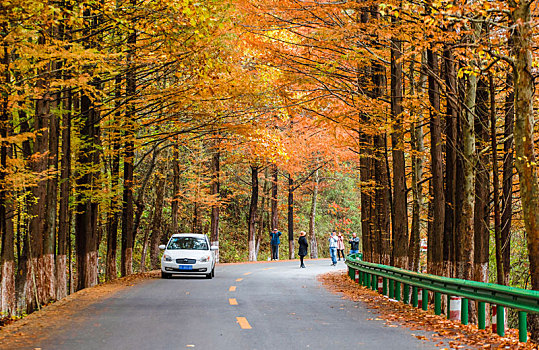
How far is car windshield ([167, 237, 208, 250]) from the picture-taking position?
74.9 ft

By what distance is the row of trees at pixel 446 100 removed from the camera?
10.5 m

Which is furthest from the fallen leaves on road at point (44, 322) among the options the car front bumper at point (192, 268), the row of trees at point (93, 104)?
the car front bumper at point (192, 268)

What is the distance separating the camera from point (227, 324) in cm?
1036

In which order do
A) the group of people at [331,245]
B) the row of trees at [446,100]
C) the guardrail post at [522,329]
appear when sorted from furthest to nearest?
the group of people at [331,245]
the row of trees at [446,100]
the guardrail post at [522,329]

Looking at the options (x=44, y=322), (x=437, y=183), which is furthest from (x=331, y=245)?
(x=44, y=322)

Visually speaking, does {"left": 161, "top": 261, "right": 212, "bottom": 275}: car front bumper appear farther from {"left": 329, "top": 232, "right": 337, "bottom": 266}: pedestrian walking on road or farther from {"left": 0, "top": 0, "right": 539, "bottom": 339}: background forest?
{"left": 329, "top": 232, "right": 337, "bottom": 266}: pedestrian walking on road

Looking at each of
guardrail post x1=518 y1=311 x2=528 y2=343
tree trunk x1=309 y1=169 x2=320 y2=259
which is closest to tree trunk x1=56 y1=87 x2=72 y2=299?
guardrail post x1=518 y1=311 x2=528 y2=343

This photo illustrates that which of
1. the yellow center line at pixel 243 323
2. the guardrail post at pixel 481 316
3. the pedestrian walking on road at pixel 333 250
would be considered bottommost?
the pedestrian walking on road at pixel 333 250

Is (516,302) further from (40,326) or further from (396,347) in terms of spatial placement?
(40,326)

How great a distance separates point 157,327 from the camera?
1009 centimetres

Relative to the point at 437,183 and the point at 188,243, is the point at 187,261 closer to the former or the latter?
the point at 188,243

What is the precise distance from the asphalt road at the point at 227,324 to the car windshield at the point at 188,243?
245 inches

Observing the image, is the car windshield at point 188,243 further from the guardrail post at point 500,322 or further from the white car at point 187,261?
the guardrail post at point 500,322

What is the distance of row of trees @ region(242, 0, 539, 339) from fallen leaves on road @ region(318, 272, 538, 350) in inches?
55.2
